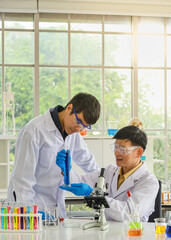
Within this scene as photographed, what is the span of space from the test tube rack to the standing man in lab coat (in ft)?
0.66

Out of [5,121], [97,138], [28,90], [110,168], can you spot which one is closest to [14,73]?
[28,90]

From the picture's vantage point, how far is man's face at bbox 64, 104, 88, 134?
8.23 feet

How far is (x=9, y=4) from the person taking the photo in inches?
215

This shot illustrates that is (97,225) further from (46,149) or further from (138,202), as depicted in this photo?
(46,149)

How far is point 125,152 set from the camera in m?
2.71

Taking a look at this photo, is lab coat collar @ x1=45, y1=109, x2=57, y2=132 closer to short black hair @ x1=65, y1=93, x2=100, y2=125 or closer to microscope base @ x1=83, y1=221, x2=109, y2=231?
short black hair @ x1=65, y1=93, x2=100, y2=125

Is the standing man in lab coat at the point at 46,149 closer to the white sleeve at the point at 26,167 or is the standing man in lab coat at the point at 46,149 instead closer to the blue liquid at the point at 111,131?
the white sleeve at the point at 26,167

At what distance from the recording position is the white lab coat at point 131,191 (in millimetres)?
2490

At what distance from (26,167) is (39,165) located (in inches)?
5.4

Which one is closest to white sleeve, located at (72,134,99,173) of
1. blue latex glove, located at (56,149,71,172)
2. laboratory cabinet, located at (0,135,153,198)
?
blue latex glove, located at (56,149,71,172)

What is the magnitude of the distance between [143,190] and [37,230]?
76 centimetres

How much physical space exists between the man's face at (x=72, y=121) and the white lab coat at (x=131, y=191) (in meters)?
0.41

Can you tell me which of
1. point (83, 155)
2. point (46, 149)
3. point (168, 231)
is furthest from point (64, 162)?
point (168, 231)

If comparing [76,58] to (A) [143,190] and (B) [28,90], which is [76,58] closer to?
(B) [28,90]
